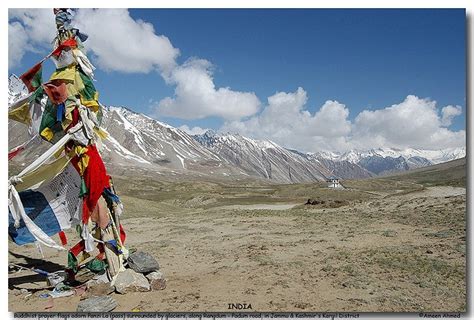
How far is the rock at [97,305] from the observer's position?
1012cm

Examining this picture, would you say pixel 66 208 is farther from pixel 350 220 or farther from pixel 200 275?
pixel 350 220

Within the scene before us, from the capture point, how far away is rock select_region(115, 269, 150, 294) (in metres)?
11.2

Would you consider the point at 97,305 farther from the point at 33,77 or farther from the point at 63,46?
the point at 63,46

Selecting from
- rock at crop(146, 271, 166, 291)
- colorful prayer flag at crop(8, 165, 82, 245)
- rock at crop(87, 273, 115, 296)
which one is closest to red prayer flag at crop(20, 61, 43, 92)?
colorful prayer flag at crop(8, 165, 82, 245)

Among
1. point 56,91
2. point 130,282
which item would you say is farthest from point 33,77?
point 130,282

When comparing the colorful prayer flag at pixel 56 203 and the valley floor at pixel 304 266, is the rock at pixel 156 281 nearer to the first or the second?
the valley floor at pixel 304 266

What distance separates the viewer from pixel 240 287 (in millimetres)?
11727

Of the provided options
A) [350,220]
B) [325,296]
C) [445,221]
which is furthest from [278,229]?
[325,296]

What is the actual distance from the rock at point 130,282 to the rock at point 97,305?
79 centimetres

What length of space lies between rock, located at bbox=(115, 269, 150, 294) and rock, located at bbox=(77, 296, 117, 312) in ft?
2.58

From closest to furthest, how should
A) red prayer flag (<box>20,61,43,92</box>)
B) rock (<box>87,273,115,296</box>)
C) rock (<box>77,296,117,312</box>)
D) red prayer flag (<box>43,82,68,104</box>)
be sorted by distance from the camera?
1. rock (<box>77,296,117,312</box>)
2. rock (<box>87,273,115,296</box>)
3. red prayer flag (<box>43,82,68,104</box>)
4. red prayer flag (<box>20,61,43,92</box>)

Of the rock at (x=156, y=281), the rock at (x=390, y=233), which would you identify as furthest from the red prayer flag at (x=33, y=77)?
the rock at (x=390, y=233)

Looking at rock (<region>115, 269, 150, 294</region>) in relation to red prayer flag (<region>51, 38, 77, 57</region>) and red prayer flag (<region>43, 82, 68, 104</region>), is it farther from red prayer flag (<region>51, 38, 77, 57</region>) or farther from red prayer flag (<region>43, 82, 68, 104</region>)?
red prayer flag (<region>51, 38, 77, 57</region>)

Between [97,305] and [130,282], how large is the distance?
1.34 m
